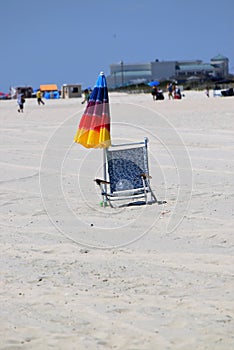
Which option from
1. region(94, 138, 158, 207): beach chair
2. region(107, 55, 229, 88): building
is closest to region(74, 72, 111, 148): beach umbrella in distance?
region(94, 138, 158, 207): beach chair

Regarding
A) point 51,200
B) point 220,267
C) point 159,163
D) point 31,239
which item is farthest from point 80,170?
point 220,267

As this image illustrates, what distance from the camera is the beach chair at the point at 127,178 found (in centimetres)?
829

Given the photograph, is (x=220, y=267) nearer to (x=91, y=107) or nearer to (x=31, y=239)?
(x=31, y=239)

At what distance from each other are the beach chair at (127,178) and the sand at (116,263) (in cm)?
26

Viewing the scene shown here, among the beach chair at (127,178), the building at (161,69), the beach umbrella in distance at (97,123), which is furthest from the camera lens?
the building at (161,69)

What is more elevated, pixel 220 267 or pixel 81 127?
pixel 81 127

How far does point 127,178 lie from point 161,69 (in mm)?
160931

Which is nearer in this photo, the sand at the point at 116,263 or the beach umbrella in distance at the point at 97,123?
the sand at the point at 116,263

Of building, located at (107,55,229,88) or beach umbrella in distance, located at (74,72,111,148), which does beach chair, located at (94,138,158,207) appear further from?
building, located at (107,55,229,88)

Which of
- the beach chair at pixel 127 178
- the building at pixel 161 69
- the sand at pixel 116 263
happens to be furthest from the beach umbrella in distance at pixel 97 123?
the building at pixel 161 69

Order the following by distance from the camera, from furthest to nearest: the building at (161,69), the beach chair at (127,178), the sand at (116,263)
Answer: the building at (161,69) → the beach chair at (127,178) → the sand at (116,263)

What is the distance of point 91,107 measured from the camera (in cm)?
815

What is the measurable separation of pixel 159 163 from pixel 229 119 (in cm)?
990

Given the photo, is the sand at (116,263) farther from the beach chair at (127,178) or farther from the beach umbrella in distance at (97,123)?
the beach umbrella in distance at (97,123)
